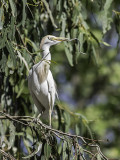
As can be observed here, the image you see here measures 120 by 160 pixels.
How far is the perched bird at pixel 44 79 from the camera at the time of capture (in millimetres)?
2768

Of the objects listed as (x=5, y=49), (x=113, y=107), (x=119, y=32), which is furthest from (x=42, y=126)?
(x=113, y=107)

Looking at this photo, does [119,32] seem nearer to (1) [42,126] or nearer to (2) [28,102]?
(2) [28,102]

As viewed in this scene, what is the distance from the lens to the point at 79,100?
351 inches

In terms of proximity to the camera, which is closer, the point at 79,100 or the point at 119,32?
the point at 119,32

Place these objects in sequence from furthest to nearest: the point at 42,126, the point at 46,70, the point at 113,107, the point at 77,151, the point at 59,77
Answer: the point at 59,77 → the point at 113,107 → the point at 46,70 → the point at 42,126 → the point at 77,151

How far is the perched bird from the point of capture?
2768mm

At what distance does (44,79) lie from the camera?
9.25 ft

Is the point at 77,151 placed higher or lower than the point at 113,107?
higher

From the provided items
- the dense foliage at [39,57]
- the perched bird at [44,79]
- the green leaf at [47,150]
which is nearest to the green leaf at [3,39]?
the dense foliage at [39,57]

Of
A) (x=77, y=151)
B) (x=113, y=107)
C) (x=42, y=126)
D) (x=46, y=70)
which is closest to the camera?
(x=77, y=151)

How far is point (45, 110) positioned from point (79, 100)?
19.0 ft

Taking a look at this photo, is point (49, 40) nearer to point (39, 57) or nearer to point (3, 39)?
point (39, 57)

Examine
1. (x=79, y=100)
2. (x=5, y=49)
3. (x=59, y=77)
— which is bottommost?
(x=79, y=100)

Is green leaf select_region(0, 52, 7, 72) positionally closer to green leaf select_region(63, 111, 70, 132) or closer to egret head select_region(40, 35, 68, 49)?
egret head select_region(40, 35, 68, 49)
